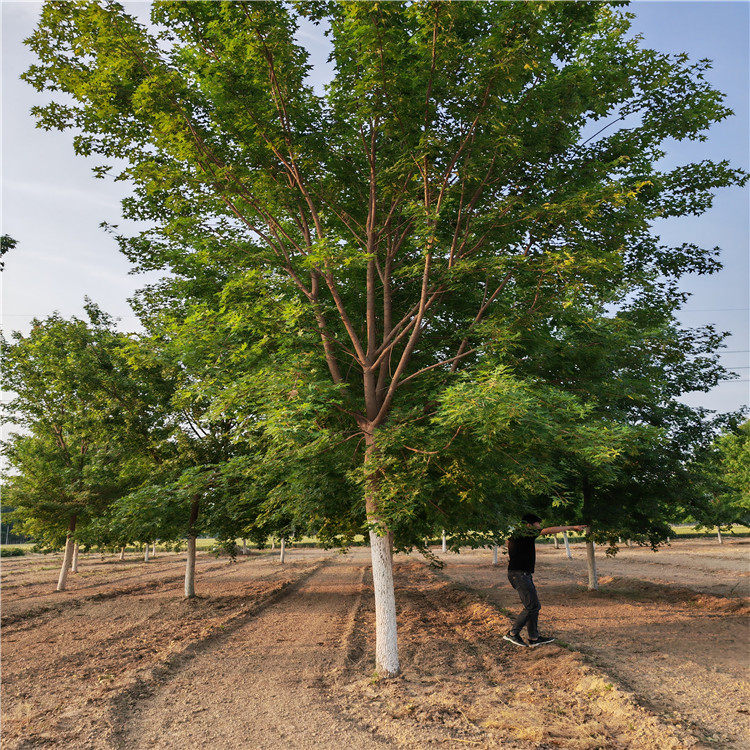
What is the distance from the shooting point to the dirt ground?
512 centimetres

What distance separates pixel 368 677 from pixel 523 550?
2.99m

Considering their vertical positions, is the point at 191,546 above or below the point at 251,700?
above

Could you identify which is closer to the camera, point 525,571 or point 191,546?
point 525,571

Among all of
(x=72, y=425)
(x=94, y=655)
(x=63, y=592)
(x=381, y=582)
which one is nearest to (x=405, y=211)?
(x=381, y=582)

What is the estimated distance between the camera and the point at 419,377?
353 inches

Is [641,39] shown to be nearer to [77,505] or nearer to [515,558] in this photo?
[515,558]

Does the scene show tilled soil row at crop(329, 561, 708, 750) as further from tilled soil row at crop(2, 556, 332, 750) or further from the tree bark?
tilled soil row at crop(2, 556, 332, 750)

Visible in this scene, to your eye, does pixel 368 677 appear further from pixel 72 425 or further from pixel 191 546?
pixel 72 425

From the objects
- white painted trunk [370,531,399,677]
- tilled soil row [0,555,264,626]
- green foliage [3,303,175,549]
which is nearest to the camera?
white painted trunk [370,531,399,677]

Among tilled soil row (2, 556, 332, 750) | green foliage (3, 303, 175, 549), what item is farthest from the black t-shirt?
green foliage (3, 303, 175, 549)

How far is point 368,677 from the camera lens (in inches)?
284

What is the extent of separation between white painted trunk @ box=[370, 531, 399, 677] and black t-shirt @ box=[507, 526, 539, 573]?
1966 mm

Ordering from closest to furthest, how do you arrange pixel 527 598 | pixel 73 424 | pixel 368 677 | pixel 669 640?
pixel 368 677, pixel 527 598, pixel 669 640, pixel 73 424

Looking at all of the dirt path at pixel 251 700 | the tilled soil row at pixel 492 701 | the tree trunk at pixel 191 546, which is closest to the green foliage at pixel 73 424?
the tree trunk at pixel 191 546
